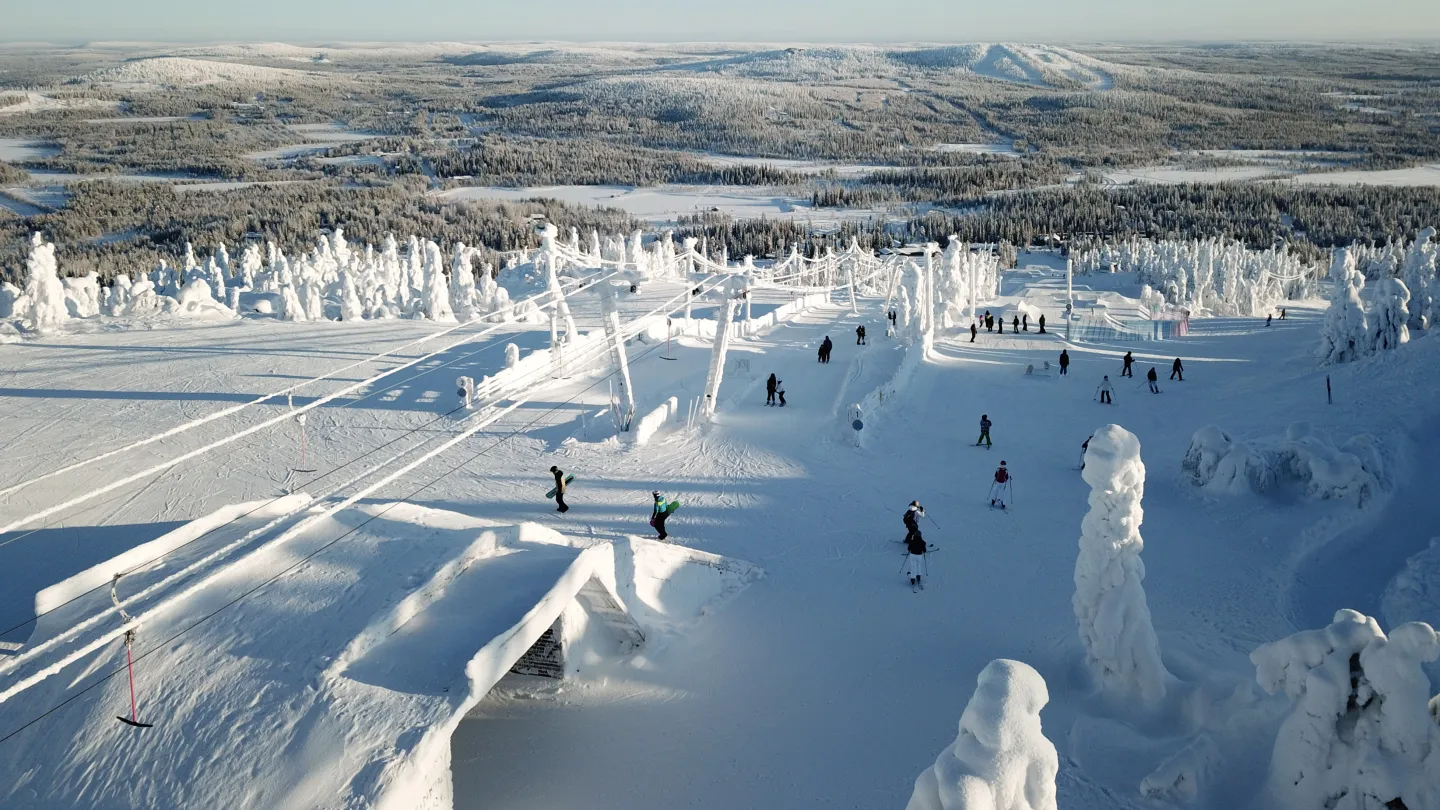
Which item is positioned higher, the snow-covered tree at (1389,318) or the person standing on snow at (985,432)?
the snow-covered tree at (1389,318)

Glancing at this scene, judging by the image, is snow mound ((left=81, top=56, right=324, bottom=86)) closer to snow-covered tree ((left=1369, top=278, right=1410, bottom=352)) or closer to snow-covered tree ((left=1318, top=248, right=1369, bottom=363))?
snow-covered tree ((left=1318, top=248, right=1369, bottom=363))

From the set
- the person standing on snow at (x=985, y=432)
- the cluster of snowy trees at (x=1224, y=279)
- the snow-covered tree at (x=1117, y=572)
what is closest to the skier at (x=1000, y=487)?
the person standing on snow at (x=985, y=432)

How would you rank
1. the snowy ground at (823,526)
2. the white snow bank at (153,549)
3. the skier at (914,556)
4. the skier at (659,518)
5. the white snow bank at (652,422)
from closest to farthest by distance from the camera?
the snowy ground at (823,526) → the white snow bank at (153,549) → the skier at (914,556) → the skier at (659,518) → the white snow bank at (652,422)

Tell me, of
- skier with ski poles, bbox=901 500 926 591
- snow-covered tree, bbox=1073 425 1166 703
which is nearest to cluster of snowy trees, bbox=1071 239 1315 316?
skier with ski poles, bbox=901 500 926 591

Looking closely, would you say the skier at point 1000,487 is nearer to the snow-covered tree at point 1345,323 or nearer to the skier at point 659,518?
the skier at point 659,518

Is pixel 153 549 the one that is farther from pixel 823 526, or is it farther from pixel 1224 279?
pixel 1224 279

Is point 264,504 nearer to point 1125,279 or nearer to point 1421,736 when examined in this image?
point 1421,736

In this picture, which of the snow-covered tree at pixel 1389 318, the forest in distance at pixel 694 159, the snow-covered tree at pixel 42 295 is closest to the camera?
the snow-covered tree at pixel 1389 318

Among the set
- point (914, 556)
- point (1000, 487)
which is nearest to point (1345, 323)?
point (1000, 487)
